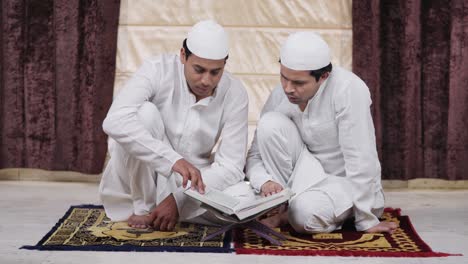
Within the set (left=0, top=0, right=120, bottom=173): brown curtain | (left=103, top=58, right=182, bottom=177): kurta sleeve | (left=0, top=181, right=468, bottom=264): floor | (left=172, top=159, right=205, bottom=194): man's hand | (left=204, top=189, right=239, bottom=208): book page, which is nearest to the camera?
(left=0, top=181, right=468, bottom=264): floor

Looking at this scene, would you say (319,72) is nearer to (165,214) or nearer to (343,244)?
(343,244)

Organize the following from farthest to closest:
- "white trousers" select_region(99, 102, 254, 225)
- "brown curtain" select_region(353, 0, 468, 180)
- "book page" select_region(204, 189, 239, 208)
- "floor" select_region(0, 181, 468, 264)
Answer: "brown curtain" select_region(353, 0, 468, 180) → "white trousers" select_region(99, 102, 254, 225) → "book page" select_region(204, 189, 239, 208) → "floor" select_region(0, 181, 468, 264)

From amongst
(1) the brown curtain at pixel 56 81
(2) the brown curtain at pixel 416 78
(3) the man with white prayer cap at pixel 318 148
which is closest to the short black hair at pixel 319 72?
(3) the man with white prayer cap at pixel 318 148

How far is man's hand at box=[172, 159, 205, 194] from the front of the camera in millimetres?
3076

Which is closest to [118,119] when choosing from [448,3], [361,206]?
[361,206]

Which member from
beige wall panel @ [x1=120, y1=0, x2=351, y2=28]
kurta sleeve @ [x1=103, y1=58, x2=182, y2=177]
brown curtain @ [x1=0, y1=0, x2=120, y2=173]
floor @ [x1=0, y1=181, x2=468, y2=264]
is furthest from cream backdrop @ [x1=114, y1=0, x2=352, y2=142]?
kurta sleeve @ [x1=103, y1=58, x2=182, y2=177]

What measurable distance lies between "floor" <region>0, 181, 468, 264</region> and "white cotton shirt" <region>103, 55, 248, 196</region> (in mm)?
548

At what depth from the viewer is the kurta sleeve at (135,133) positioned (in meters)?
3.18

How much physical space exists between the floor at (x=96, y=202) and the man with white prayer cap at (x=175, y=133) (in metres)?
0.36

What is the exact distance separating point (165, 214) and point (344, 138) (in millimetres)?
764

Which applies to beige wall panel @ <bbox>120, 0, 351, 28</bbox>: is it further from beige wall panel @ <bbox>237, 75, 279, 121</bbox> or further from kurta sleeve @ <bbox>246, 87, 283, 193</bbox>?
kurta sleeve @ <bbox>246, 87, 283, 193</bbox>

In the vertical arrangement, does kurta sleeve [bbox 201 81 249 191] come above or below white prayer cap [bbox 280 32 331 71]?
below

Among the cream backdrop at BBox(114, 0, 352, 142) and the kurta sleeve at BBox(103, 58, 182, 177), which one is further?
the cream backdrop at BBox(114, 0, 352, 142)

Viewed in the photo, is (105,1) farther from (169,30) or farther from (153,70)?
(153,70)
